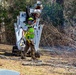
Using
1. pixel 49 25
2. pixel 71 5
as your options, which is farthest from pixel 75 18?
pixel 49 25

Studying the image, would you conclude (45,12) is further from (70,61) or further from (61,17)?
(70,61)

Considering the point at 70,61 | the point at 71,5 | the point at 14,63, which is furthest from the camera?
the point at 71,5

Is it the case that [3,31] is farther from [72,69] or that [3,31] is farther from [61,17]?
[72,69]

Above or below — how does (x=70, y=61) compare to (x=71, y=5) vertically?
below

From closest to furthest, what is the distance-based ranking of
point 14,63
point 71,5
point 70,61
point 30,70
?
point 30,70 → point 14,63 → point 70,61 → point 71,5

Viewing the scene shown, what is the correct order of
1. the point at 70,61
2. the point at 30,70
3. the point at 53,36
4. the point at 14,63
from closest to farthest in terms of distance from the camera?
the point at 30,70, the point at 14,63, the point at 70,61, the point at 53,36

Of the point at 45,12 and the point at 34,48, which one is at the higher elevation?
the point at 45,12

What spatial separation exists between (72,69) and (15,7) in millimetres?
11354

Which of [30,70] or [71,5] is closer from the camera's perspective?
[30,70]

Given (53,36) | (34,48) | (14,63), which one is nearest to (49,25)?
(53,36)

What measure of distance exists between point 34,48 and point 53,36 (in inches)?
195

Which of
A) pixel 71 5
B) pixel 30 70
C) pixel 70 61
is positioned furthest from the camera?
pixel 71 5

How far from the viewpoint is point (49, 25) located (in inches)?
798

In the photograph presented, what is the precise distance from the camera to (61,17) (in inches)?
908
